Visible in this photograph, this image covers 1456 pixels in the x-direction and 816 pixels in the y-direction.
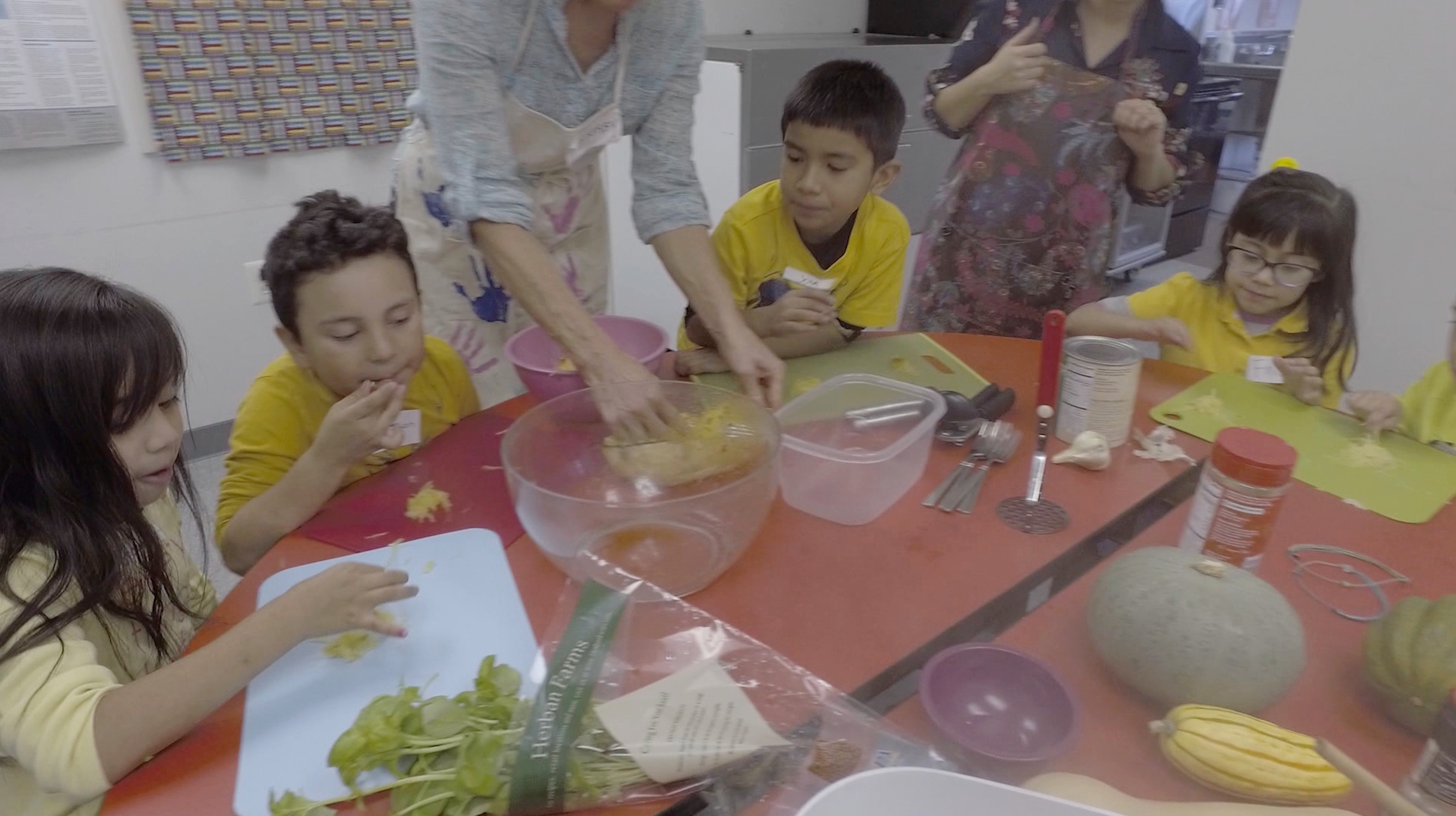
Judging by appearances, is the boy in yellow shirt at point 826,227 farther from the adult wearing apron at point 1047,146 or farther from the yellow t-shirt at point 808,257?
the adult wearing apron at point 1047,146

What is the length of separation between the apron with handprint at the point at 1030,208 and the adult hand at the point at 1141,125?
0.07 meters

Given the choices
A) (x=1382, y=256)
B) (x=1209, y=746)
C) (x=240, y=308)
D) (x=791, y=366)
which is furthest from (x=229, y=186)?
(x=1382, y=256)

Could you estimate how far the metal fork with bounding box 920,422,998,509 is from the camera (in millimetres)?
1022

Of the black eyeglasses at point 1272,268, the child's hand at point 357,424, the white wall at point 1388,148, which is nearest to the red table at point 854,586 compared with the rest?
the child's hand at point 357,424

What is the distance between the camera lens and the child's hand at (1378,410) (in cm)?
116

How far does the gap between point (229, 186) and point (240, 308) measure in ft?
1.18

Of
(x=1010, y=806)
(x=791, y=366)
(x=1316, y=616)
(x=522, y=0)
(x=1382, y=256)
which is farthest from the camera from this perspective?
(x=1382, y=256)

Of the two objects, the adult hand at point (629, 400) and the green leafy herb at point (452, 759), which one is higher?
the adult hand at point (629, 400)

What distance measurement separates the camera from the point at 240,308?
2.58 metres

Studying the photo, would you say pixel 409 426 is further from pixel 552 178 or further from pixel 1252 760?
pixel 1252 760

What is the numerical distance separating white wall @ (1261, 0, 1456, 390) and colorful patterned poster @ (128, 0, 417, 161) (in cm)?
250

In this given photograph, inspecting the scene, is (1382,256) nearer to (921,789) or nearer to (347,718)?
(921,789)

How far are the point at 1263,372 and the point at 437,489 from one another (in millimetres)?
1202

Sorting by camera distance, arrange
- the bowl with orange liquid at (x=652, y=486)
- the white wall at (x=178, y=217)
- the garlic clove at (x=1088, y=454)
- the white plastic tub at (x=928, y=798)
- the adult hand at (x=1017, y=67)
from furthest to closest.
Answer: the white wall at (x=178, y=217)
the adult hand at (x=1017, y=67)
the garlic clove at (x=1088, y=454)
the bowl with orange liquid at (x=652, y=486)
the white plastic tub at (x=928, y=798)
